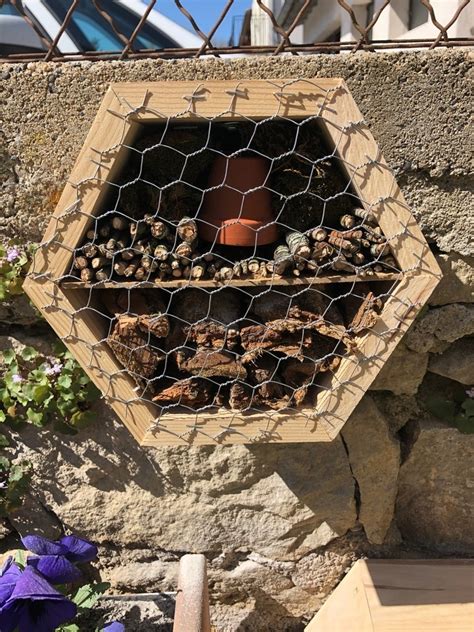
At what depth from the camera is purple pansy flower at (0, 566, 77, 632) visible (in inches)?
40.7

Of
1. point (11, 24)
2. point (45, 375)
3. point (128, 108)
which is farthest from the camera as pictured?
point (11, 24)

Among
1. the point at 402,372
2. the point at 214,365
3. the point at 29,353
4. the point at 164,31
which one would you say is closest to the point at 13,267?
the point at 29,353

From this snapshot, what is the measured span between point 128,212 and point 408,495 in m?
0.96

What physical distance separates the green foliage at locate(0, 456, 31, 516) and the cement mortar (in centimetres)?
64

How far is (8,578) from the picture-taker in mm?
1090

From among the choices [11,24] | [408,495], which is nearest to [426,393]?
[408,495]

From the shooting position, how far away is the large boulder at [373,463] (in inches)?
53.1

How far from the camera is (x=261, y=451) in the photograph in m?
1.36

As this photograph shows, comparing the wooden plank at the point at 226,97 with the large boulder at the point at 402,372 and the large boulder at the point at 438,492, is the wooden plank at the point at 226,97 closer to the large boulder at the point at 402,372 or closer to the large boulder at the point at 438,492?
the large boulder at the point at 402,372

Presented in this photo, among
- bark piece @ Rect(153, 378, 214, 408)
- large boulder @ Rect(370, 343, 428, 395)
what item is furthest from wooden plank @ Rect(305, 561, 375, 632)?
bark piece @ Rect(153, 378, 214, 408)

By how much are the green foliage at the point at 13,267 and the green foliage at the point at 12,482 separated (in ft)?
1.34

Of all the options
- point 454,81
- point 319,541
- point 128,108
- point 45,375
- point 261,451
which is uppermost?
point 454,81

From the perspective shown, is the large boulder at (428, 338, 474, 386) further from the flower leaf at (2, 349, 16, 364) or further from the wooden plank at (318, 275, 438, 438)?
the flower leaf at (2, 349, 16, 364)

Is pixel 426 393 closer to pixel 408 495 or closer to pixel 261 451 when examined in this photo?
pixel 408 495
